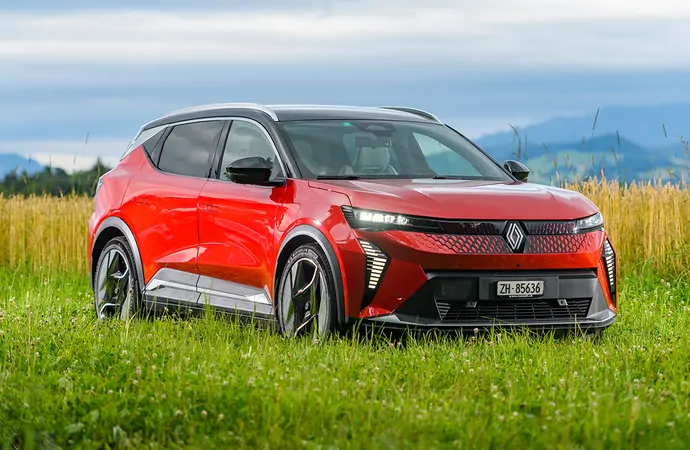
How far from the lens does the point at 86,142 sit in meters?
16.2

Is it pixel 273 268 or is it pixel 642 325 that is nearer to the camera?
pixel 273 268

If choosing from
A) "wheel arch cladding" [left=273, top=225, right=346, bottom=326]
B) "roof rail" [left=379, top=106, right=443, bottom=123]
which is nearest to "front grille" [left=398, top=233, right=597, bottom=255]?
"wheel arch cladding" [left=273, top=225, right=346, bottom=326]

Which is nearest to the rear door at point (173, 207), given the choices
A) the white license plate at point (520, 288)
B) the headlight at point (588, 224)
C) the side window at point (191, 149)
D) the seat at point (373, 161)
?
the side window at point (191, 149)

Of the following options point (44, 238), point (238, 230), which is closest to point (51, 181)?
point (44, 238)

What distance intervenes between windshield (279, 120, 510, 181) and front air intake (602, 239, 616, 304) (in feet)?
3.83

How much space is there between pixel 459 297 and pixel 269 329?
5.28 ft

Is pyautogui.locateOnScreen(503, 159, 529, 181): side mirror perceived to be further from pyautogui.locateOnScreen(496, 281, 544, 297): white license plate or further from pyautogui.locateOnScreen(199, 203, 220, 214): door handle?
pyautogui.locateOnScreen(199, 203, 220, 214): door handle

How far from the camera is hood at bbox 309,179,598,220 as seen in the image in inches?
305

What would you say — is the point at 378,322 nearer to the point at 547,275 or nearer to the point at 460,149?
the point at 547,275

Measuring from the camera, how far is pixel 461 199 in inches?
311

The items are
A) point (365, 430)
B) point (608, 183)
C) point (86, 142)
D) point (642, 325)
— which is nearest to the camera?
point (365, 430)

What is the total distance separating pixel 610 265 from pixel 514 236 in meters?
1.11

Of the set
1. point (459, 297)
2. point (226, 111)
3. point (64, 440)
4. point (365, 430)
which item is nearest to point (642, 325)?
point (459, 297)

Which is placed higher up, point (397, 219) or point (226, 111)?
point (226, 111)
